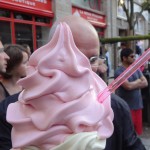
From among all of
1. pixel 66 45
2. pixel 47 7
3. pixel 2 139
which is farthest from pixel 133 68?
pixel 47 7

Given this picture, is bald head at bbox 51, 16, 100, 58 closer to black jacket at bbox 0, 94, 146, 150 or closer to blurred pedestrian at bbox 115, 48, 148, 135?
black jacket at bbox 0, 94, 146, 150

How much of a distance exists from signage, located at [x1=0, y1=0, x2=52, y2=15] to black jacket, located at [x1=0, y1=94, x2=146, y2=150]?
775 centimetres

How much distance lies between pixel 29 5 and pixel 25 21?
0.55 meters

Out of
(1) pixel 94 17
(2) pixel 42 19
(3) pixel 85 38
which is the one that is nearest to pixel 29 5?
(2) pixel 42 19

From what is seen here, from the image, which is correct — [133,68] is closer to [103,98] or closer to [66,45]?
[103,98]

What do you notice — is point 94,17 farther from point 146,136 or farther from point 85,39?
point 85,39

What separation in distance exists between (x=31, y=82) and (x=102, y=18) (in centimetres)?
1655

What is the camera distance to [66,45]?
116 cm

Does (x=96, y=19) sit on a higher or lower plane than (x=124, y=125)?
higher

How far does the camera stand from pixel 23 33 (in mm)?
10211

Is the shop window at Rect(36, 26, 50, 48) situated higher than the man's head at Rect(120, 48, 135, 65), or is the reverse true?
the shop window at Rect(36, 26, 50, 48)

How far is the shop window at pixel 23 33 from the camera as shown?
9959 mm

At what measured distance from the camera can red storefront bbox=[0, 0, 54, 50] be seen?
363 inches

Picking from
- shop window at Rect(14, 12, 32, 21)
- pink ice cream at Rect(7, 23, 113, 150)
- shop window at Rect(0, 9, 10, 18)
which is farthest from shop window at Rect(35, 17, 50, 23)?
pink ice cream at Rect(7, 23, 113, 150)
